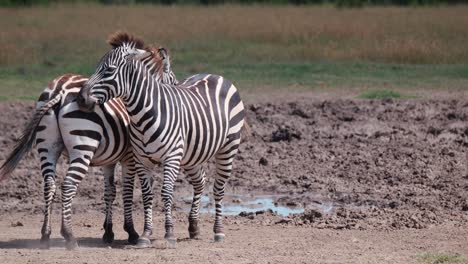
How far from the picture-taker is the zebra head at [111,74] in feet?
27.3

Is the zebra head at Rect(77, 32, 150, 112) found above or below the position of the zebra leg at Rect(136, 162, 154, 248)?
above

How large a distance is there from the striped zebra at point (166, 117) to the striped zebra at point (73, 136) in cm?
20

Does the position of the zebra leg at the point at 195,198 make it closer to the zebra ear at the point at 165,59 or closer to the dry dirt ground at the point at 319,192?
the dry dirt ground at the point at 319,192

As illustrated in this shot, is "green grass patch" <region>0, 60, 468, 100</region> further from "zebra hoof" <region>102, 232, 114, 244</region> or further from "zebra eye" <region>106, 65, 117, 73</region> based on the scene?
"zebra eye" <region>106, 65, 117, 73</region>

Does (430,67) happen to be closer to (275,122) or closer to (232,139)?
(275,122)

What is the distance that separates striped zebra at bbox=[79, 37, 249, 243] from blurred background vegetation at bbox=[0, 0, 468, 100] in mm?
7202

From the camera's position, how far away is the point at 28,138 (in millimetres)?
8641

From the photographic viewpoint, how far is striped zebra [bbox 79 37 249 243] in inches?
333

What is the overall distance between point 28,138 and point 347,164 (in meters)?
4.86

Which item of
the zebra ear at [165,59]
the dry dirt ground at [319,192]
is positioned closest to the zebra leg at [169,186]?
the dry dirt ground at [319,192]

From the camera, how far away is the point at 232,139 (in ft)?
31.0

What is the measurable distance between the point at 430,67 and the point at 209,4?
16.6m

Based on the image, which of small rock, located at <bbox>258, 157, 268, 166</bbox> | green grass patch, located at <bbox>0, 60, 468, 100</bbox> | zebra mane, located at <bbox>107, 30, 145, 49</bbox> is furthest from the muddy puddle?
green grass patch, located at <bbox>0, 60, 468, 100</bbox>

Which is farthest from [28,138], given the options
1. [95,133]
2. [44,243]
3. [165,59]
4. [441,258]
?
[441,258]
